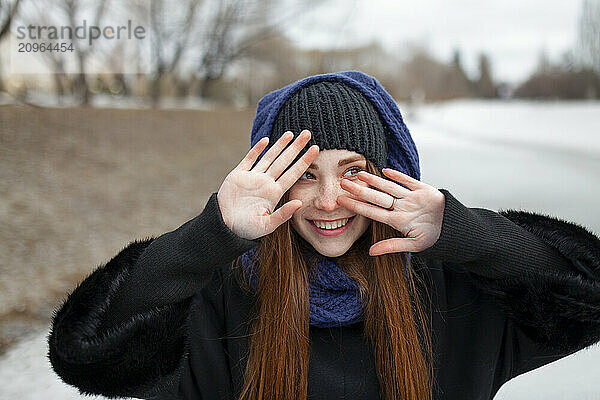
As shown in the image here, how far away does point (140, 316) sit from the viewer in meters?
1.43

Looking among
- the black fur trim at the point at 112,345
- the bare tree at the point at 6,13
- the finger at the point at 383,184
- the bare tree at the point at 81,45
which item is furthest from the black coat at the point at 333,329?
the bare tree at the point at 81,45

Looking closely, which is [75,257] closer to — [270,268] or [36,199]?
[36,199]

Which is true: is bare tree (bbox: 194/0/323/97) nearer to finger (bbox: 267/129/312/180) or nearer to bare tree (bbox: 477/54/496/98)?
finger (bbox: 267/129/312/180)

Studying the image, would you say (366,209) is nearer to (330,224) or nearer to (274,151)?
(330,224)

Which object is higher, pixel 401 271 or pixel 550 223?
pixel 550 223

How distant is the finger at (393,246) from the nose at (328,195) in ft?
0.46

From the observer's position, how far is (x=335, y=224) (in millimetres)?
1569

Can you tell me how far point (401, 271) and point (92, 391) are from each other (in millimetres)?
812

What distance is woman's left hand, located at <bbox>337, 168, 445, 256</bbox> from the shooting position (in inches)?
58.8

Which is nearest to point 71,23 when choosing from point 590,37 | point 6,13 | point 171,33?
point 6,13

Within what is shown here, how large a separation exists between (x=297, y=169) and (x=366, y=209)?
194mm

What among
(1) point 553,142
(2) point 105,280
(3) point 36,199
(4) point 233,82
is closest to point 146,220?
(3) point 36,199

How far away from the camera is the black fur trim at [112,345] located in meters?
1.39

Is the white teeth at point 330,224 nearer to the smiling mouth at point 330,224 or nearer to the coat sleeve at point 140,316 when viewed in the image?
the smiling mouth at point 330,224
